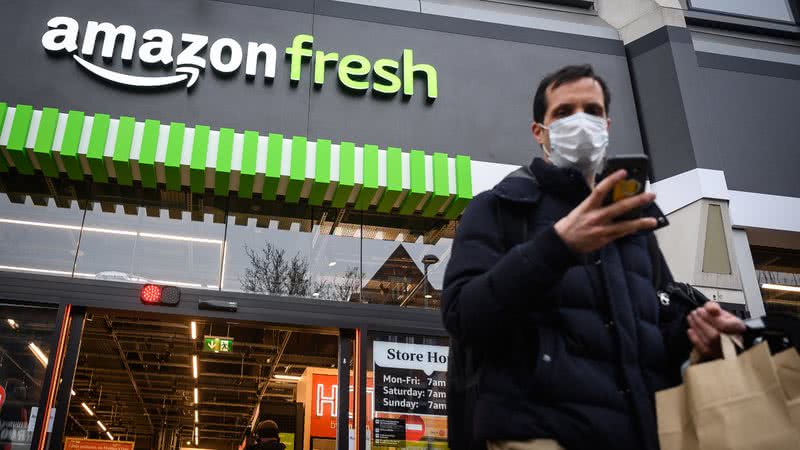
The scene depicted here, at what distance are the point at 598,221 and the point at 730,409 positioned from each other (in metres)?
0.42

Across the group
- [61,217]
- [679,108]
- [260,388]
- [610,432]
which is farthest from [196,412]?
[610,432]

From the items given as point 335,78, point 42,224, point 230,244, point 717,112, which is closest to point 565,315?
point 230,244

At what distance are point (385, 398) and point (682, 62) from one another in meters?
4.52

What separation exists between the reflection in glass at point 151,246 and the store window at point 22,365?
0.50m

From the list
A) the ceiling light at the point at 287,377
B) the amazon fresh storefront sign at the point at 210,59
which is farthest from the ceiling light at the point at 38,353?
the ceiling light at the point at 287,377

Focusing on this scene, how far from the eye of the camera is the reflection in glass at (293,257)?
19.6 ft

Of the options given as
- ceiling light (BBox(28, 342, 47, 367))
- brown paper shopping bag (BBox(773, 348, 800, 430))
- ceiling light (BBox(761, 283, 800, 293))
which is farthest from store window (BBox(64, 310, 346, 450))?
brown paper shopping bag (BBox(773, 348, 800, 430))

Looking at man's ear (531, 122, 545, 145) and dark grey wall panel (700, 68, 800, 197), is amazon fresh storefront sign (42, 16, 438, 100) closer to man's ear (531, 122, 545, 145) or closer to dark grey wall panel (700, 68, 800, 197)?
dark grey wall panel (700, 68, 800, 197)

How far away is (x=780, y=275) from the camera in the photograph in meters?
7.08

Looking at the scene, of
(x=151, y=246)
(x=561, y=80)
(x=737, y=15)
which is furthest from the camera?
(x=737, y=15)

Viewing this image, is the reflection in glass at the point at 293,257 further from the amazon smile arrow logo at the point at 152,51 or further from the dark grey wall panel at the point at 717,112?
the dark grey wall panel at the point at 717,112

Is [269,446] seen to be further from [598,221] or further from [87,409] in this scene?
[87,409]

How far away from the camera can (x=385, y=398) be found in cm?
566

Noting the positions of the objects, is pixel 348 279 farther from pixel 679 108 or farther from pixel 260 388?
pixel 260 388
